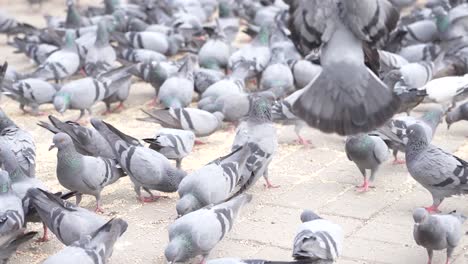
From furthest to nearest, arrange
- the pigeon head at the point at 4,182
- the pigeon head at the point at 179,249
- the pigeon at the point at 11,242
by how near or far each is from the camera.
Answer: the pigeon head at the point at 4,182, the pigeon at the point at 11,242, the pigeon head at the point at 179,249

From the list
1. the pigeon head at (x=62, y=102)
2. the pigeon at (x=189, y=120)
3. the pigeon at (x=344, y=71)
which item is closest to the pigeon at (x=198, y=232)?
the pigeon at (x=344, y=71)

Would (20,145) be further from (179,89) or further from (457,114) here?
(457,114)

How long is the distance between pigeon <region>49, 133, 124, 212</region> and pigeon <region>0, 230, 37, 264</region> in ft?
3.16

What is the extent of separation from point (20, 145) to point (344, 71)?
302cm

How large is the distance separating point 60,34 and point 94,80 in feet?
9.06

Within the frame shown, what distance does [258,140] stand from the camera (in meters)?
7.37

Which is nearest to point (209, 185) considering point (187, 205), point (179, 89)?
point (187, 205)

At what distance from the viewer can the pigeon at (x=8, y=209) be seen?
5.96 m

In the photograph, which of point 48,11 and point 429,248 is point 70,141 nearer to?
point 429,248

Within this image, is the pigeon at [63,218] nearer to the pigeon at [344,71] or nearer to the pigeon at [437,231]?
the pigeon at [344,71]

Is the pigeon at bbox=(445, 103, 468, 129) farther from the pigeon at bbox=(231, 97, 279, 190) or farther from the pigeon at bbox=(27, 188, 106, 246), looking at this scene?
the pigeon at bbox=(27, 188, 106, 246)

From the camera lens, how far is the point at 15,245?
5.98m

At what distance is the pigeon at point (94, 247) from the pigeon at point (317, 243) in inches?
43.4

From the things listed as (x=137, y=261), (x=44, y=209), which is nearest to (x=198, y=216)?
(x=137, y=261)
